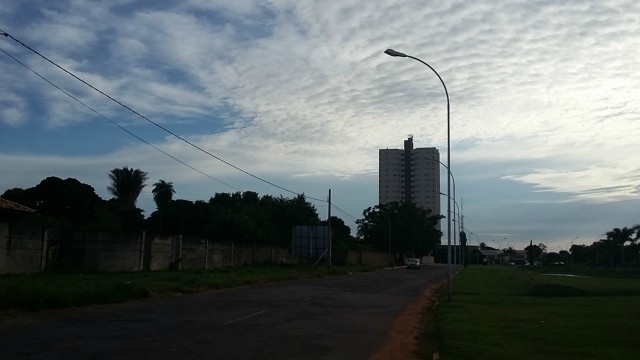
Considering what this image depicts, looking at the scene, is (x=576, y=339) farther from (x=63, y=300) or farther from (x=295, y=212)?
(x=295, y=212)

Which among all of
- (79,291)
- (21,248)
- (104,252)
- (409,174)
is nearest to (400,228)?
(409,174)

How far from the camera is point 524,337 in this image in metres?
13.6

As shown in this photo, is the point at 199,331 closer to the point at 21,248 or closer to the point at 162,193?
the point at 21,248

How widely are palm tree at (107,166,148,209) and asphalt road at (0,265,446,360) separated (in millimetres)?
67364

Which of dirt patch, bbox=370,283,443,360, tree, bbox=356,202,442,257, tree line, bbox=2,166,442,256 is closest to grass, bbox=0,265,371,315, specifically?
dirt patch, bbox=370,283,443,360

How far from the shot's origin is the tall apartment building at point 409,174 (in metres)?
69.3

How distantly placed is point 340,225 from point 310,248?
48.6 metres

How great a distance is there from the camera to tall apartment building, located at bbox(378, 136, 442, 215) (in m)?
69.3

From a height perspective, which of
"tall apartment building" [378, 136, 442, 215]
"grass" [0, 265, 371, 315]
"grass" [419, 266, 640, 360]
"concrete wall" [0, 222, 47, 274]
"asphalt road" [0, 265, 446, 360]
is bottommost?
"asphalt road" [0, 265, 446, 360]

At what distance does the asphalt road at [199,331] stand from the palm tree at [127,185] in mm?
67364

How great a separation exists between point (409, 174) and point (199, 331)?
236ft

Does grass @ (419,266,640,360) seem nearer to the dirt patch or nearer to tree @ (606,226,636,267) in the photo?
the dirt patch

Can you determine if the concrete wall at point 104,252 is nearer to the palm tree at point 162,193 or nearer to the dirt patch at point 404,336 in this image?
the dirt patch at point 404,336

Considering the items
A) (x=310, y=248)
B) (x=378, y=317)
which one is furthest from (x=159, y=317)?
(x=310, y=248)
